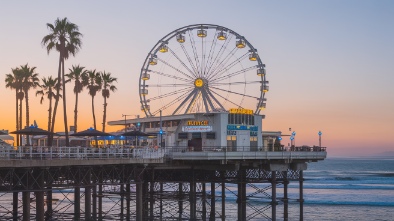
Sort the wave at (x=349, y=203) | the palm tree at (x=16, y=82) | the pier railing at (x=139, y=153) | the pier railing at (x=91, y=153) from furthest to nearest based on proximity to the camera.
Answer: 1. the wave at (x=349, y=203)
2. the palm tree at (x=16, y=82)
3. the pier railing at (x=91, y=153)
4. the pier railing at (x=139, y=153)

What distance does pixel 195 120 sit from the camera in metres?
69.1

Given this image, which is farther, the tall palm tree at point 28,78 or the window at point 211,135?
the tall palm tree at point 28,78

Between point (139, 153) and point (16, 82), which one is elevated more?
point (16, 82)

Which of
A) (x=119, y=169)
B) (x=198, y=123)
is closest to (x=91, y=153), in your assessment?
(x=119, y=169)

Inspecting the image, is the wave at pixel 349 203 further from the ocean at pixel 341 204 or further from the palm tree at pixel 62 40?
the palm tree at pixel 62 40

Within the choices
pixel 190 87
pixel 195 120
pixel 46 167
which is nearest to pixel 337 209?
pixel 190 87

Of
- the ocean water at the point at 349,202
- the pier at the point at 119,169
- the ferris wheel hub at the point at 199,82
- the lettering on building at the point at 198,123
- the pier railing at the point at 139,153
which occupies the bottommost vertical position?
the ocean water at the point at 349,202

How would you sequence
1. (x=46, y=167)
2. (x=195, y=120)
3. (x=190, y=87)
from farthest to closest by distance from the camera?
(x=190, y=87) < (x=195, y=120) < (x=46, y=167)

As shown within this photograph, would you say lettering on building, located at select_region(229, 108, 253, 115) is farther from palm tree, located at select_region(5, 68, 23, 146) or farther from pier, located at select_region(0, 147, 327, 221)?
palm tree, located at select_region(5, 68, 23, 146)

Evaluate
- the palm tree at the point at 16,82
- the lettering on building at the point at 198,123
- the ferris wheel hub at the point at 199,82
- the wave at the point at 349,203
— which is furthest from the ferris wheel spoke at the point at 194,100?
the wave at the point at 349,203

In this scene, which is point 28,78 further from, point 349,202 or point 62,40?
point 349,202

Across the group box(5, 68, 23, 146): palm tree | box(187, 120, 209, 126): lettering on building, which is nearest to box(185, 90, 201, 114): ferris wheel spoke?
box(187, 120, 209, 126): lettering on building

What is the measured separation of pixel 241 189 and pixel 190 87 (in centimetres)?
2043

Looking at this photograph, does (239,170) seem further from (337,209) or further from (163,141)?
(337,209)
